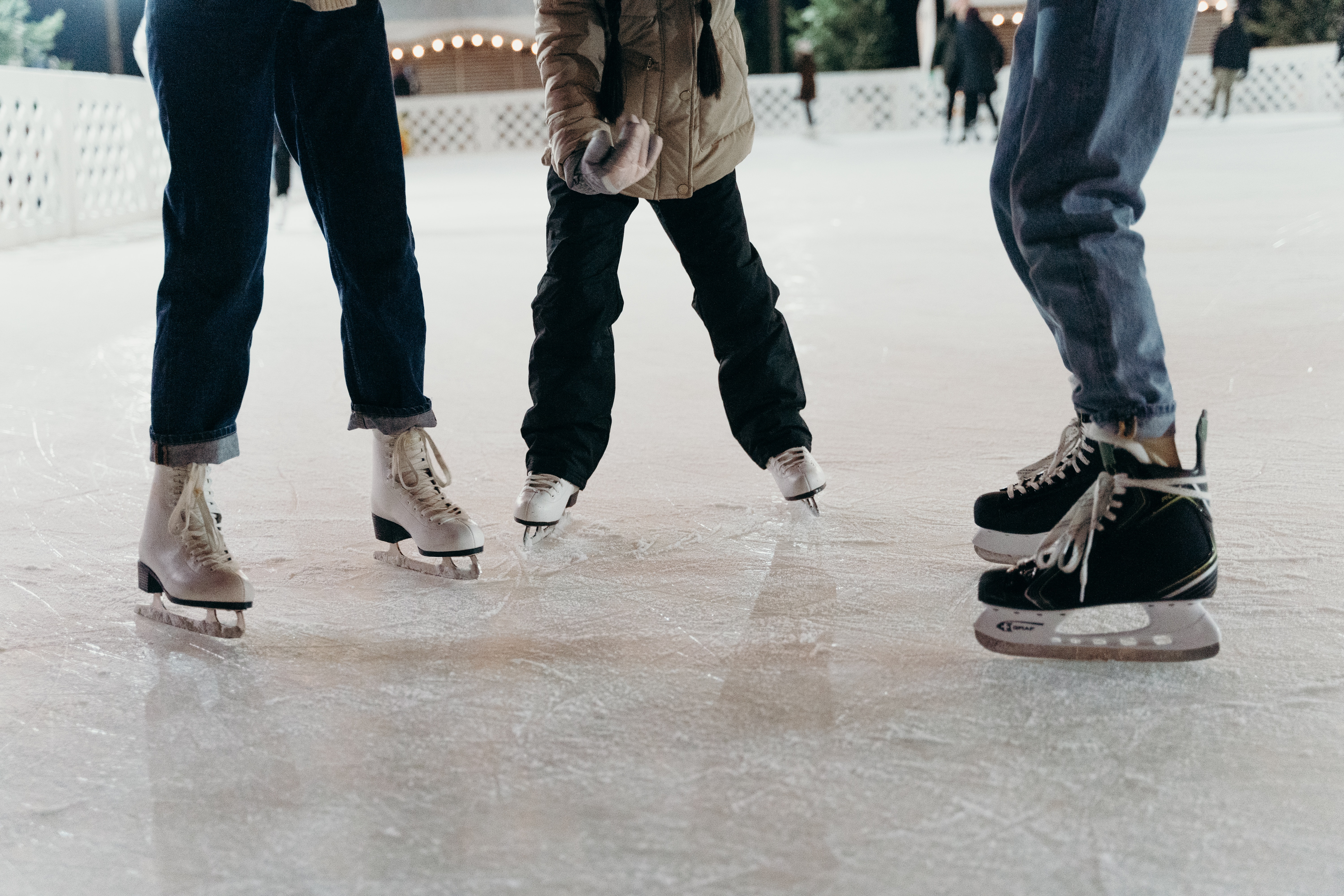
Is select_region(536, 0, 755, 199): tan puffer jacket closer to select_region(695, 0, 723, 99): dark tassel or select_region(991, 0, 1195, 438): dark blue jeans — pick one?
select_region(695, 0, 723, 99): dark tassel

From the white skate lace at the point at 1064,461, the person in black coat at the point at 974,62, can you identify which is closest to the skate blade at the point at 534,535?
the white skate lace at the point at 1064,461

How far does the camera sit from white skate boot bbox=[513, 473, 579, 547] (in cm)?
141

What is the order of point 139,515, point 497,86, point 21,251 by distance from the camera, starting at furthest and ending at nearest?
point 497,86
point 21,251
point 139,515

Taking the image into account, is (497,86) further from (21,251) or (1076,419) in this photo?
(1076,419)

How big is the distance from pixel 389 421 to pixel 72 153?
5177 millimetres

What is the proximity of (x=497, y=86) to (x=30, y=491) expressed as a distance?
18.0 metres

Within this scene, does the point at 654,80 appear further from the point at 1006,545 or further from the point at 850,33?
the point at 850,33

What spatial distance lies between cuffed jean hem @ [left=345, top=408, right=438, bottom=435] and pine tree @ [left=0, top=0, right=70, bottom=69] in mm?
8041

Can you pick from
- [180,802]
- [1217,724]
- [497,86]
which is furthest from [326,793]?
[497,86]

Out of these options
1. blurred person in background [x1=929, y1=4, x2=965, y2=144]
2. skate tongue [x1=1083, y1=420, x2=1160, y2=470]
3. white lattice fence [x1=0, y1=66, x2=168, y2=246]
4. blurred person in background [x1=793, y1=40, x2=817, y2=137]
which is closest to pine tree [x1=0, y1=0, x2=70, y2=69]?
white lattice fence [x1=0, y1=66, x2=168, y2=246]

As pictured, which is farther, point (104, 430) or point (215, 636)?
point (104, 430)

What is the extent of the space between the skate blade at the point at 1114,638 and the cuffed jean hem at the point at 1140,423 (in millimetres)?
142

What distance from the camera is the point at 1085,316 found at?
39.6 inches

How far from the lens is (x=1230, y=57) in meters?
10.8
